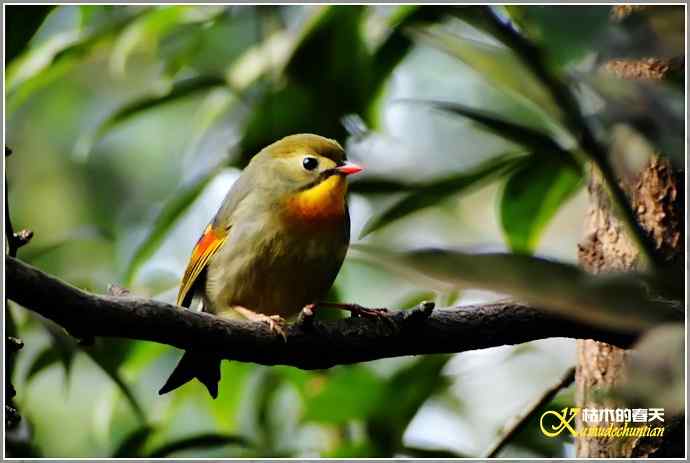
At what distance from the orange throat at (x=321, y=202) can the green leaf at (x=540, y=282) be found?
194cm

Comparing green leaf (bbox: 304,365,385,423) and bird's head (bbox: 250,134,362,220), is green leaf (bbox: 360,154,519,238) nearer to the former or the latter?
bird's head (bbox: 250,134,362,220)

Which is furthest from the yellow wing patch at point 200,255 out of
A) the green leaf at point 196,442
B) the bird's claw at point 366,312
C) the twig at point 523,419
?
the twig at point 523,419

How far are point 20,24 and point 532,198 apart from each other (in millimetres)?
1495

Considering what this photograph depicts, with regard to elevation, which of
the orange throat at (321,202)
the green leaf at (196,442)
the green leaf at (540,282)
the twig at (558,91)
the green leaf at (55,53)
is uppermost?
the green leaf at (55,53)

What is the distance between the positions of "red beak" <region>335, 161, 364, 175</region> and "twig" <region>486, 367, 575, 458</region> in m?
0.82

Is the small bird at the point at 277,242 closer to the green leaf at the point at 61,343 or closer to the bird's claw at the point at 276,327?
the green leaf at the point at 61,343

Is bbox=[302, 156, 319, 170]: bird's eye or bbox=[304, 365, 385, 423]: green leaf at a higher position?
bbox=[302, 156, 319, 170]: bird's eye

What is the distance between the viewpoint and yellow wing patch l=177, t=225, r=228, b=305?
276cm

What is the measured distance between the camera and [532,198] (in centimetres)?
277

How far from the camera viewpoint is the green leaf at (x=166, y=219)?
3061 millimetres

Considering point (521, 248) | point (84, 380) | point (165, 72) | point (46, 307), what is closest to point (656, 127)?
point (46, 307)

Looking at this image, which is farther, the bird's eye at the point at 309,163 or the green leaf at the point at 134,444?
the green leaf at the point at 134,444

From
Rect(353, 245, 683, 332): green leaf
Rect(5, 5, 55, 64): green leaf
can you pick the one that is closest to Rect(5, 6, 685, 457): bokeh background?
Rect(5, 5, 55, 64): green leaf

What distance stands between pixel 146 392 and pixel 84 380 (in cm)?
82
